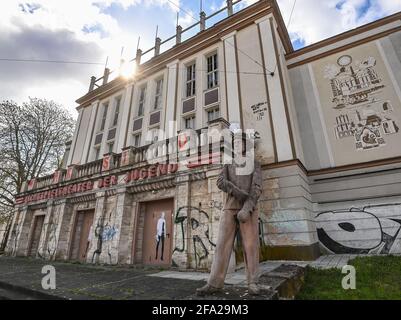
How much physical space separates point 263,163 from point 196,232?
4.89 m

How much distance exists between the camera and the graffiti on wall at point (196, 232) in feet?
26.0

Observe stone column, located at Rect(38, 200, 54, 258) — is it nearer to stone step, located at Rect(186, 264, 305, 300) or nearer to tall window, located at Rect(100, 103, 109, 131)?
tall window, located at Rect(100, 103, 109, 131)

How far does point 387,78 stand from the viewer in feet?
37.8

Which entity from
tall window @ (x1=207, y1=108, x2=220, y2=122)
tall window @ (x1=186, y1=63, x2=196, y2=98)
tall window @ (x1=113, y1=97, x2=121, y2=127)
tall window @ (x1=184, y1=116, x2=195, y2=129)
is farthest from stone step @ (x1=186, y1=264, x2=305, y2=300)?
tall window @ (x1=113, y1=97, x2=121, y2=127)

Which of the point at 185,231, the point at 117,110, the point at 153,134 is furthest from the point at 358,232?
the point at 117,110

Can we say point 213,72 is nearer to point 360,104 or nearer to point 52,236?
point 360,104

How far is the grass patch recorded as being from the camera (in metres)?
4.58

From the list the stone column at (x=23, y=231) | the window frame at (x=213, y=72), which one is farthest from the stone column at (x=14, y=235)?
the window frame at (x=213, y=72)

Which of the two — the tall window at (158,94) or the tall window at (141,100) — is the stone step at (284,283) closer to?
the tall window at (158,94)

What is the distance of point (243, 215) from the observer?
4082mm

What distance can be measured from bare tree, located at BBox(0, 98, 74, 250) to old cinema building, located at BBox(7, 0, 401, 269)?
13.5ft

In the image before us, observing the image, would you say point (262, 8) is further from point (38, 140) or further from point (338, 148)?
point (38, 140)

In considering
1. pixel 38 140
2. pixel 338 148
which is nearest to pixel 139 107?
pixel 38 140

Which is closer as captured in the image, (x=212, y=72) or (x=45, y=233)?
(x=45, y=233)
